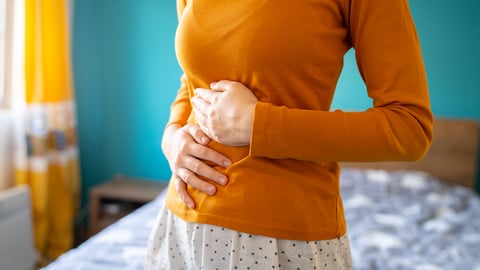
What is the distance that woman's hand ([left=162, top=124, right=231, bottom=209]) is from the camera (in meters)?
0.70

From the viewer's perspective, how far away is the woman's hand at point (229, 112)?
643mm

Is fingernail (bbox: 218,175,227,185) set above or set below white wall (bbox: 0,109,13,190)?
above

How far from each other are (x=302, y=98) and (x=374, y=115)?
110 mm

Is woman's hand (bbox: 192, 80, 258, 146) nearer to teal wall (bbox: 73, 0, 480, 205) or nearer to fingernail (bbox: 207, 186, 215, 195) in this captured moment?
fingernail (bbox: 207, 186, 215, 195)

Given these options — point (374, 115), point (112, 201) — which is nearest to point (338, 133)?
point (374, 115)

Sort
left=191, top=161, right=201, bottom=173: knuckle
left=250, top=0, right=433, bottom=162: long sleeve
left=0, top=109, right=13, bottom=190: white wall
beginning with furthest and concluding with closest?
left=0, top=109, right=13, bottom=190: white wall → left=191, top=161, right=201, bottom=173: knuckle → left=250, top=0, right=433, bottom=162: long sleeve

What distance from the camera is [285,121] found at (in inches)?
24.1

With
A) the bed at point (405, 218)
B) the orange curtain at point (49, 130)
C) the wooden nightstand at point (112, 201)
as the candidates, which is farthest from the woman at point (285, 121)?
the wooden nightstand at point (112, 201)

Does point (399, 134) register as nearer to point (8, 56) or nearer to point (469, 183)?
point (8, 56)

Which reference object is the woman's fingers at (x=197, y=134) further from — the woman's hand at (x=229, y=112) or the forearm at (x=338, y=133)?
the forearm at (x=338, y=133)

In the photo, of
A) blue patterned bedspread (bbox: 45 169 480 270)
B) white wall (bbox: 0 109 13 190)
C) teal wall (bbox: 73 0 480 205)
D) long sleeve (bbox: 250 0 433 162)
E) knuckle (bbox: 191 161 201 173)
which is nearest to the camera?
long sleeve (bbox: 250 0 433 162)

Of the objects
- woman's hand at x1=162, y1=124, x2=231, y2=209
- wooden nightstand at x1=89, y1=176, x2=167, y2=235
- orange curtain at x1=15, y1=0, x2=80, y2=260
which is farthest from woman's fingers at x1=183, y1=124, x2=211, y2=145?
wooden nightstand at x1=89, y1=176, x2=167, y2=235

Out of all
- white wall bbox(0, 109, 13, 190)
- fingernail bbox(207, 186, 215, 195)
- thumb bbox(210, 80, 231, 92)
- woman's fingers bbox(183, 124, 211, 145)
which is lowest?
white wall bbox(0, 109, 13, 190)

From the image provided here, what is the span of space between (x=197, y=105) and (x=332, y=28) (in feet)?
0.80
